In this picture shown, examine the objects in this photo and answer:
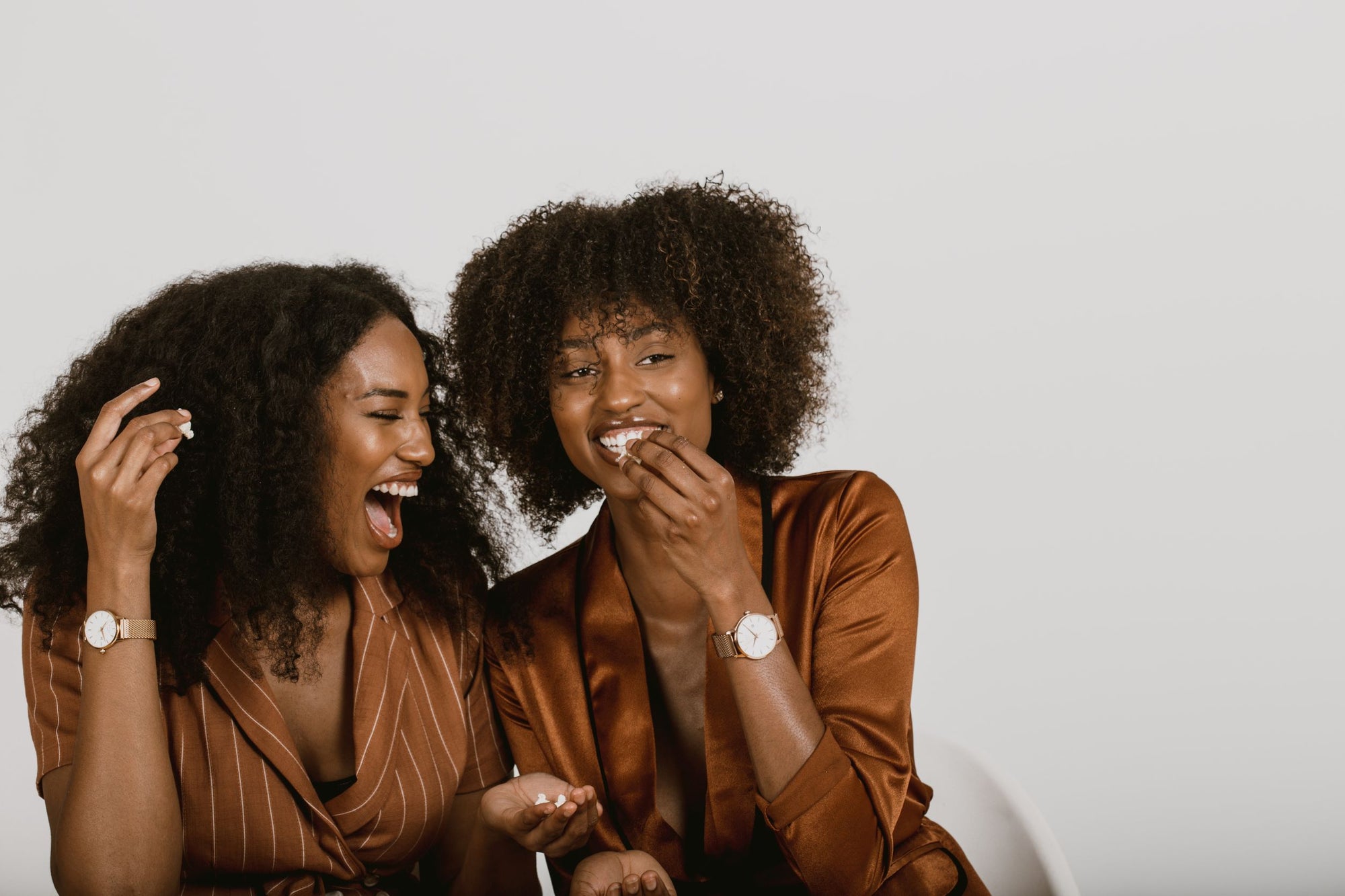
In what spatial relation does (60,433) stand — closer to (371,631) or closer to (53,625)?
(53,625)

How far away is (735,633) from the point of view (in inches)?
92.4

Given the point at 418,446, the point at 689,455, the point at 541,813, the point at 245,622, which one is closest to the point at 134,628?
the point at 245,622

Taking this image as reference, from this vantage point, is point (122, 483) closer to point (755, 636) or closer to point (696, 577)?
point (696, 577)

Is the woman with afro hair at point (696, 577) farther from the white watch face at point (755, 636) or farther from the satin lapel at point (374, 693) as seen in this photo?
the satin lapel at point (374, 693)

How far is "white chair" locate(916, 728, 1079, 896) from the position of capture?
2.93m

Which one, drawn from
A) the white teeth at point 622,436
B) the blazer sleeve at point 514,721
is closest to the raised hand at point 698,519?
the white teeth at point 622,436

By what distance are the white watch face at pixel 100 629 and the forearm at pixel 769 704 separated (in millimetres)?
981

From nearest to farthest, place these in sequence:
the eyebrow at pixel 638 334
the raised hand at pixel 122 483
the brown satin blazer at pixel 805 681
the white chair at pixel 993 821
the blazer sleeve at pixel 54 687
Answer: the raised hand at pixel 122 483 → the blazer sleeve at pixel 54 687 → the brown satin blazer at pixel 805 681 → the eyebrow at pixel 638 334 → the white chair at pixel 993 821

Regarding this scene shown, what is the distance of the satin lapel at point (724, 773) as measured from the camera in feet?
8.53

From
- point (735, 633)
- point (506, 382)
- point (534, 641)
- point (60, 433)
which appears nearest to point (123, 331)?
point (60, 433)

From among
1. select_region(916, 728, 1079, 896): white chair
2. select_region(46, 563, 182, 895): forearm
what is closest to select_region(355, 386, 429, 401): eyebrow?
select_region(46, 563, 182, 895): forearm

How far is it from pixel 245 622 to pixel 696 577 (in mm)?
858

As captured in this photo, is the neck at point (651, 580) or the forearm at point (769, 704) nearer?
A: the forearm at point (769, 704)

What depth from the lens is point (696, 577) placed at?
2.39 meters
